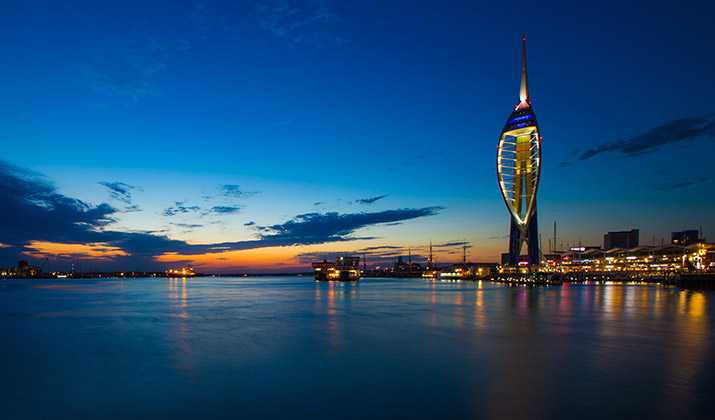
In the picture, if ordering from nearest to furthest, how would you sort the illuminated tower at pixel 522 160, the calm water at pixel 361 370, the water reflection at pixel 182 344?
the calm water at pixel 361 370
the water reflection at pixel 182 344
the illuminated tower at pixel 522 160

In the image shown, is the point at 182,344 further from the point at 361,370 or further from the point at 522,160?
the point at 522,160

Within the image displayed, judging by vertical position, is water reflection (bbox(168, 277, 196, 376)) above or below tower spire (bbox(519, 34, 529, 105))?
below

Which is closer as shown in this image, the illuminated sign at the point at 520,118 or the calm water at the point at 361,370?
the calm water at the point at 361,370

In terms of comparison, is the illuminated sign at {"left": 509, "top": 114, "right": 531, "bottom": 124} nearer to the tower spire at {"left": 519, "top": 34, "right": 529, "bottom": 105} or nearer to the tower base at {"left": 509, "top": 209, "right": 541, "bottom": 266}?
the tower spire at {"left": 519, "top": 34, "right": 529, "bottom": 105}

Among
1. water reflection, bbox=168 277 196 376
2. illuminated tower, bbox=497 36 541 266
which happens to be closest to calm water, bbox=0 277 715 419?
water reflection, bbox=168 277 196 376

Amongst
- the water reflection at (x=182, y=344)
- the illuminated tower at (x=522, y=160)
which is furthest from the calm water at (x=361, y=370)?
the illuminated tower at (x=522, y=160)

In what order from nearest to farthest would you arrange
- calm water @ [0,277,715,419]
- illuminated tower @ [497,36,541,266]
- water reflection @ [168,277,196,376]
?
calm water @ [0,277,715,419] → water reflection @ [168,277,196,376] → illuminated tower @ [497,36,541,266]

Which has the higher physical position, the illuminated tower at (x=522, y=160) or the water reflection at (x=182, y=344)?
the illuminated tower at (x=522, y=160)

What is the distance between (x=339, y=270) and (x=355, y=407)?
138852mm

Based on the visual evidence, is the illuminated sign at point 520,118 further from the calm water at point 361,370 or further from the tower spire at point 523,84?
the calm water at point 361,370

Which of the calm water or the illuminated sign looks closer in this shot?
the calm water

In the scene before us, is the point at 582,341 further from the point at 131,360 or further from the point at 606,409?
the point at 131,360

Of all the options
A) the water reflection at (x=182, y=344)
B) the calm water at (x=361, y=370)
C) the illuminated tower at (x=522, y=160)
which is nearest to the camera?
the calm water at (x=361, y=370)

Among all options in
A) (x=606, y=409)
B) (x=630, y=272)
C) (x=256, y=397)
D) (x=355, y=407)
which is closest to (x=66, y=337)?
(x=256, y=397)
